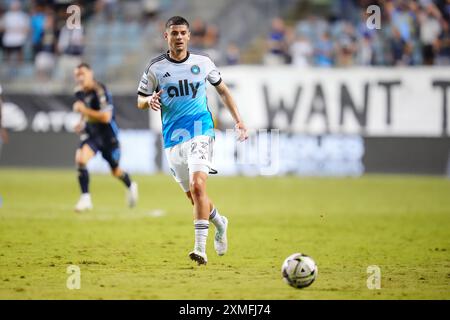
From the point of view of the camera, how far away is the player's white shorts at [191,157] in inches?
406

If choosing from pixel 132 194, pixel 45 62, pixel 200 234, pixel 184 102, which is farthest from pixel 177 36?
pixel 45 62

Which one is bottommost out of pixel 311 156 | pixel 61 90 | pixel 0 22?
pixel 311 156

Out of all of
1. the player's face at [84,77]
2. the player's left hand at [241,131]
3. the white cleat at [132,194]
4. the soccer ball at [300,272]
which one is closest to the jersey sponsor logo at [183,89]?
the player's left hand at [241,131]

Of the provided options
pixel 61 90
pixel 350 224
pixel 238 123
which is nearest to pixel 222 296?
pixel 238 123

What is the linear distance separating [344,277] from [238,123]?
2.14m

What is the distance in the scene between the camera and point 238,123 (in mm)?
10484

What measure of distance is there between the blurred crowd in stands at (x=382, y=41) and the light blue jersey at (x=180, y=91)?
1505 centimetres

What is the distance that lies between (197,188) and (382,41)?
16538 millimetres

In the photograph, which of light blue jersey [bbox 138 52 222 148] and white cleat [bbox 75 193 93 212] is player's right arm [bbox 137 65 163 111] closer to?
light blue jersey [bbox 138 52 222 148]

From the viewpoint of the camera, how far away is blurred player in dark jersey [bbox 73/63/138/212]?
1636cm

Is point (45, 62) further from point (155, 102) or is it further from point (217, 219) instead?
point (155, 102)

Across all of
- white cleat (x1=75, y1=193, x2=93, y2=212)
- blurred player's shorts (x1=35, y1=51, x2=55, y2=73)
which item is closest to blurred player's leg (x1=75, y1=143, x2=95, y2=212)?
white cleat (x1=75, y1=193, x2=93, y2=212)

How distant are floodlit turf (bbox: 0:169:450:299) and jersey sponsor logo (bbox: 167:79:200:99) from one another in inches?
78.3
